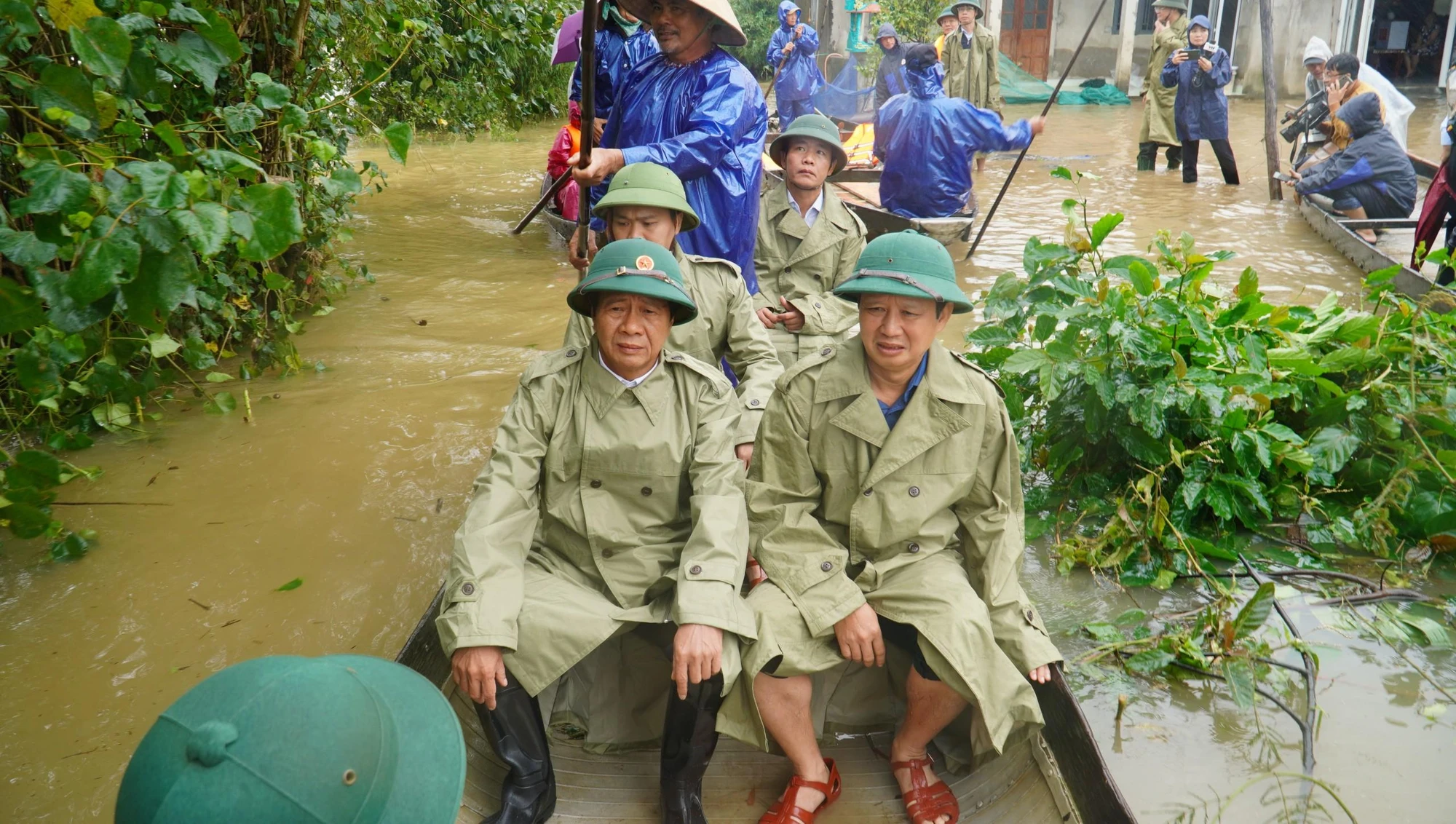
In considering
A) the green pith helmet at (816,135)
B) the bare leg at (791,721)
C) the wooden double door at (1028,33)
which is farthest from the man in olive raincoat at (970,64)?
the bare leg at (791,721)

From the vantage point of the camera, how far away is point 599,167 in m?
3.49

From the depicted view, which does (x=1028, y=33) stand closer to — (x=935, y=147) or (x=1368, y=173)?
(x=1368, y=173)

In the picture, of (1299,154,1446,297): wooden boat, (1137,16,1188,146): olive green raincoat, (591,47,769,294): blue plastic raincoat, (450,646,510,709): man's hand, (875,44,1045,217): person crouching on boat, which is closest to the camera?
(450,646,510,709): man's hand

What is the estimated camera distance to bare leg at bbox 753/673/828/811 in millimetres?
2500

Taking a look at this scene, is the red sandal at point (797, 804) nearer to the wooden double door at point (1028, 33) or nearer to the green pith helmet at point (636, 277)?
the green pith helmet at point (636, 277)

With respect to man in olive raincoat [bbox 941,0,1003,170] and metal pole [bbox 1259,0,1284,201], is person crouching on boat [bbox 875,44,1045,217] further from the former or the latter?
man in olive raincoat [bbox 941,0,1003,170]

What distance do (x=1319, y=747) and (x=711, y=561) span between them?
180 centimetres

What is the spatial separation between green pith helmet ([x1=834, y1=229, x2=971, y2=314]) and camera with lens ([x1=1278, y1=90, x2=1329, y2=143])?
8.05 meters

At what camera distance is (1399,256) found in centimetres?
803

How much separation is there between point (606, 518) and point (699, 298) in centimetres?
122

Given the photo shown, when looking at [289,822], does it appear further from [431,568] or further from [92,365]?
[92,365]

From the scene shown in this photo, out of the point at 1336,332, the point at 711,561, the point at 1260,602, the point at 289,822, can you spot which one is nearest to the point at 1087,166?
the point at 1336,332

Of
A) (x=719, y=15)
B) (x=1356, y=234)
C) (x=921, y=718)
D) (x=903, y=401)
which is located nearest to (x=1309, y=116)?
(x=1356, y=234)

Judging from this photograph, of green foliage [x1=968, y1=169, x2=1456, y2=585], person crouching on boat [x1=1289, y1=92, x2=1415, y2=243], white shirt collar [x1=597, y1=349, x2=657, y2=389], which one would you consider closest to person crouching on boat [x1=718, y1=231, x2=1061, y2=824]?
white shirt collar [x1=597, y1=349, x2=657, y2=389]
